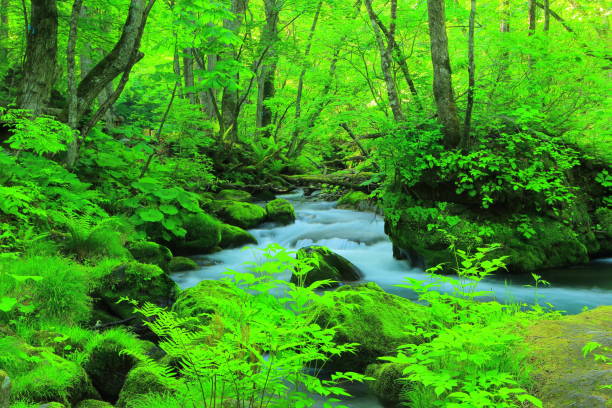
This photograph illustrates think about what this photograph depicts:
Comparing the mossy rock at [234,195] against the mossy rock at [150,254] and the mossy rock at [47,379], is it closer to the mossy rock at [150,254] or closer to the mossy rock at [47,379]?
the mossy rock at [150,254]

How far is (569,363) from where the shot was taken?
8.43 feet

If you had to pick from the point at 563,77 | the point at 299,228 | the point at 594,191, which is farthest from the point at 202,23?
the point at 594,191

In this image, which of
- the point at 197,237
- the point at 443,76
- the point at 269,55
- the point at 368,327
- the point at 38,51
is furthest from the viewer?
the point at 269,55

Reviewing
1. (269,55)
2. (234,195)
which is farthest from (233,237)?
(269,55)

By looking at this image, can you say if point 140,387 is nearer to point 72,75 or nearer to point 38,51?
point 72,75

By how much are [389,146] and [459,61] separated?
11.6ft

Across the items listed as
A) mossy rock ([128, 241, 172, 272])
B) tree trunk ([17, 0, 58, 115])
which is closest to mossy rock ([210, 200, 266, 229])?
mossy rock ([128, 241, 172, 272])

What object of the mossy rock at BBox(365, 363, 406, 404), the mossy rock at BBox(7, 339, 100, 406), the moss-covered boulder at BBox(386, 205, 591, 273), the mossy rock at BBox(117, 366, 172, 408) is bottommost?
the mossy rock at BBox(365, 363, 406, 404)

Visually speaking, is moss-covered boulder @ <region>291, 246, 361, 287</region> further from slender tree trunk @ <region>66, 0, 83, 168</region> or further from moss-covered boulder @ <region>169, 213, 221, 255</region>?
slender tree trunk @ <region>66, 0, 83, 168</region>

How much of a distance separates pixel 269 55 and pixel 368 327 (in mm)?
11273

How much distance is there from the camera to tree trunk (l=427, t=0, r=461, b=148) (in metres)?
7.71

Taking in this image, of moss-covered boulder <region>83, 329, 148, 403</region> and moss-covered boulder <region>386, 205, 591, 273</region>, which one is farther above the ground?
moss-covered boulder <region>386, 205, 591, 273</region>

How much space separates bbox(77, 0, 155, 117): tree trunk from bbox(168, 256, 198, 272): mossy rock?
327 centimetres

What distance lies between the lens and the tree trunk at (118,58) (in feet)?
24.3
